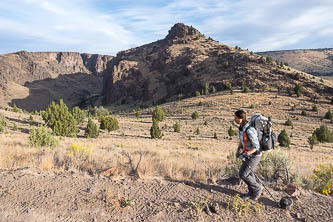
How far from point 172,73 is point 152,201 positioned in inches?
3512

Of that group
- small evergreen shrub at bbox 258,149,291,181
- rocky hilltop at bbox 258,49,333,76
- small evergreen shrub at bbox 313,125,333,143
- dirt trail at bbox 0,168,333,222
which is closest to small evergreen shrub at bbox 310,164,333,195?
small evergreen shrub at bbox 258,149,291,181

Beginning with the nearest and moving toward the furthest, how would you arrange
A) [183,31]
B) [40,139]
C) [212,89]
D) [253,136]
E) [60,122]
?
[253,136] → [40,139] → [60,122] → [212,89] → [183,31]

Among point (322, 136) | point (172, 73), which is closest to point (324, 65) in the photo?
point (172, 73)

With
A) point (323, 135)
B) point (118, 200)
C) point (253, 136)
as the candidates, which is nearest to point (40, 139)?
point (118, 200)

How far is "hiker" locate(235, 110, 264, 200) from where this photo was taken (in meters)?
4.32

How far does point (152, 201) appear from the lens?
172 inches

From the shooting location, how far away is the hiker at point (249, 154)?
4.32 meters

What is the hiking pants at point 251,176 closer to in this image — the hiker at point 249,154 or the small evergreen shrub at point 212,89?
the hiker at point 249,154

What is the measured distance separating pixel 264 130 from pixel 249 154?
589 millimetres

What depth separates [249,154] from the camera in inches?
171

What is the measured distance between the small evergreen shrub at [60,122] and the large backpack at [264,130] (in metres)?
23.1

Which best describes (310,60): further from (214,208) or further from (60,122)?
(214,208)

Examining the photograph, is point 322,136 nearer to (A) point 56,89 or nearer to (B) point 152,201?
(B) point 152,201

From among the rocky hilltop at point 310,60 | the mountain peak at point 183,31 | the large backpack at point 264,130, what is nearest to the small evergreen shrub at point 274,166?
the large backpack at point 264,130
